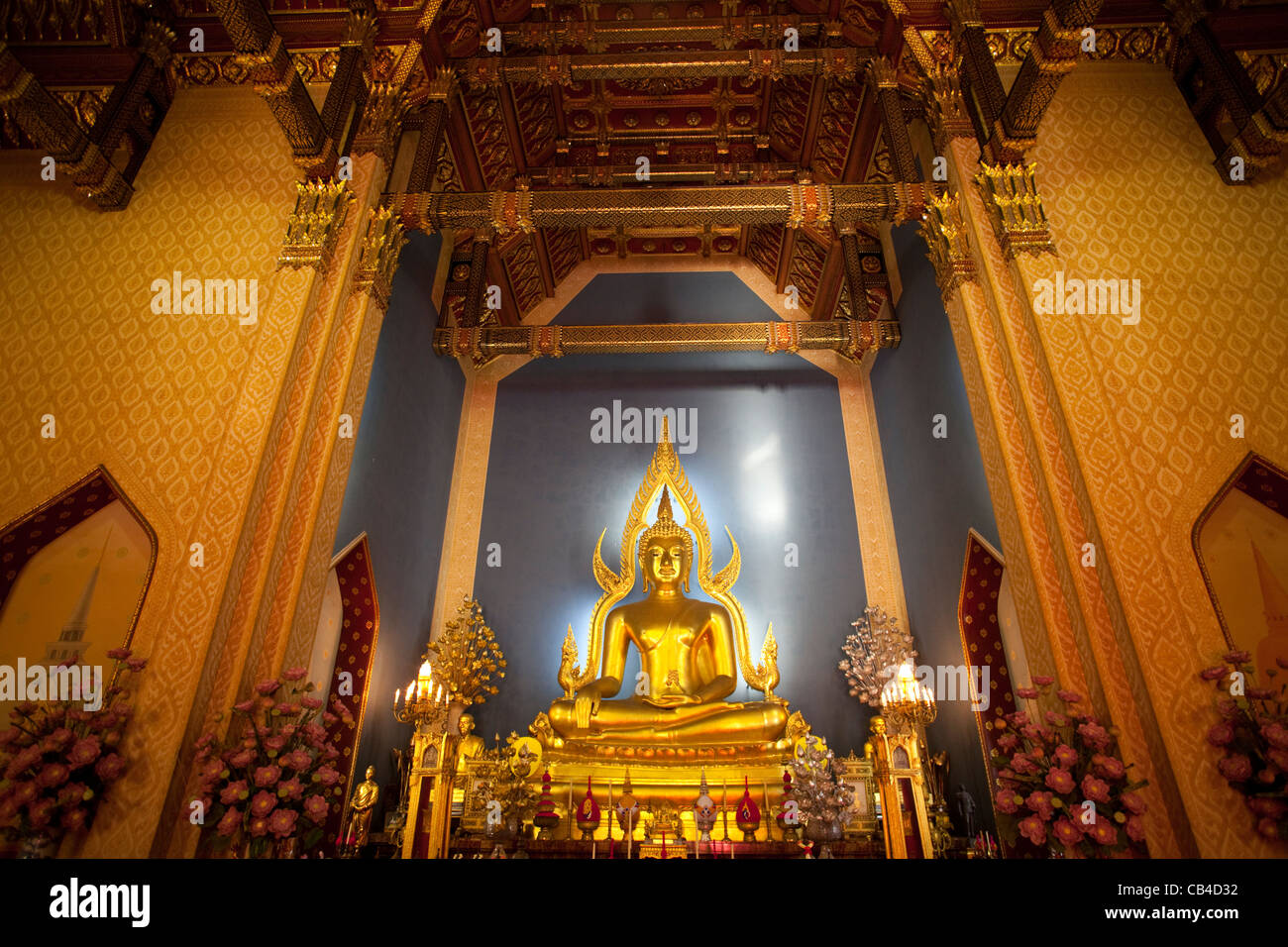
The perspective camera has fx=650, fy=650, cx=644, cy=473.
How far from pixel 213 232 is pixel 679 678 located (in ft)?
17.9

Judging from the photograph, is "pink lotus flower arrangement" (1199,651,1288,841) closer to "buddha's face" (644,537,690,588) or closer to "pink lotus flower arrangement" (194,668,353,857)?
"pink lotus flower arrangement" (194,668,353,857)

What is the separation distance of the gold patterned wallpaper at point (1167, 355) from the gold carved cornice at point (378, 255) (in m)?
4.45

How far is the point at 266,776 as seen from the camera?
9.41 feet

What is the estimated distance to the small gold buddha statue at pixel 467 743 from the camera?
582cm

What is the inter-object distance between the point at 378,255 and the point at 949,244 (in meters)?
4.14

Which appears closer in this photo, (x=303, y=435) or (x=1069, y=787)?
(x=1069, y=787)

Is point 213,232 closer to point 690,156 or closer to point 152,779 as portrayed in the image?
point 152,779

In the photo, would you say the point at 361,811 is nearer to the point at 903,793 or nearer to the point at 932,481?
the point at 903,793

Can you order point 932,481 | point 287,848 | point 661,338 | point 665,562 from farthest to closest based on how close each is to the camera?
point 661,338 < point 665,562 < point 932,481 < point 287,848

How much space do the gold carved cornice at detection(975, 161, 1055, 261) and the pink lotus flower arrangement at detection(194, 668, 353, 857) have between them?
476 cm

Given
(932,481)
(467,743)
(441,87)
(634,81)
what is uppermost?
(634,81)

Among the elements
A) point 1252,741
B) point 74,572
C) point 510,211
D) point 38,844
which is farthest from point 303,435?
point 1252,741

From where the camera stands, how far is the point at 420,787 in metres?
5.06

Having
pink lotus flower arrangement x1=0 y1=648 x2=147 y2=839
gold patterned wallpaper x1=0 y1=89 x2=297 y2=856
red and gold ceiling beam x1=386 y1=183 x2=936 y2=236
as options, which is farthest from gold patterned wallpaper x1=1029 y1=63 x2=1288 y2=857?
pink lotus flower arrangement x1=0 y1=648 x2=147 y2=839
